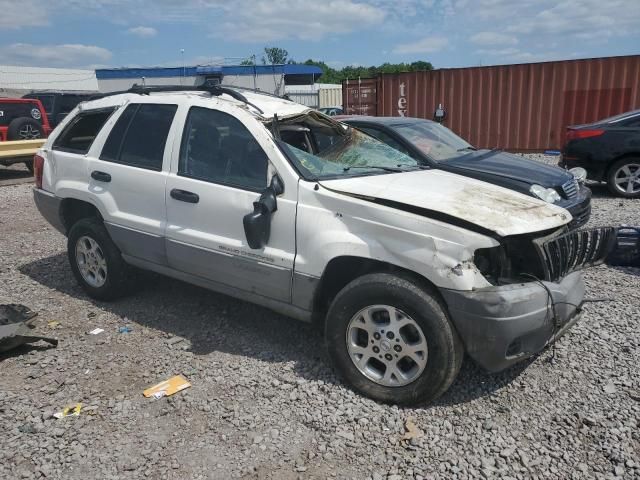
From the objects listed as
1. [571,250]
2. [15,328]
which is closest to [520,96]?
[571,250]

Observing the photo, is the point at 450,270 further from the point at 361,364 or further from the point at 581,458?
the point at 581,458

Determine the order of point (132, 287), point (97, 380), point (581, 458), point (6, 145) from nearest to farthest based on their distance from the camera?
point (581, 458)
point (97, 380)
point (132, 287)
point (6, 145)

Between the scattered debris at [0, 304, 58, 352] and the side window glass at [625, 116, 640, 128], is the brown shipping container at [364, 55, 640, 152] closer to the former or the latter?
the side window glass at [625, 116, 640, 128]

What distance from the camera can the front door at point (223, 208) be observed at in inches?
135

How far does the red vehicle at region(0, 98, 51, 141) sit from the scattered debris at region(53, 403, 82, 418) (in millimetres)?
12434

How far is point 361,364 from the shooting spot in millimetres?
3188

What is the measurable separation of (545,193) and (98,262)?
457 centimetres

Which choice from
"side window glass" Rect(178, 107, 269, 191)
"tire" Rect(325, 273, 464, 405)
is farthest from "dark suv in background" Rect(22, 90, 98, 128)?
"tire" Rect(325, 273, 464, 405)

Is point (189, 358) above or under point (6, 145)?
under

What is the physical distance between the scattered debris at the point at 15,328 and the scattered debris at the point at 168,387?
1.09 m

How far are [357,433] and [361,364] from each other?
428 millimetres

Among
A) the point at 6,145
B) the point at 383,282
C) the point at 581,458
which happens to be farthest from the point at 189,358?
the point at 6,145

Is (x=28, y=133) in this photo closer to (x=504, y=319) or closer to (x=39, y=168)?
(x=39, y=168)

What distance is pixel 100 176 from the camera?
443 centimetres
